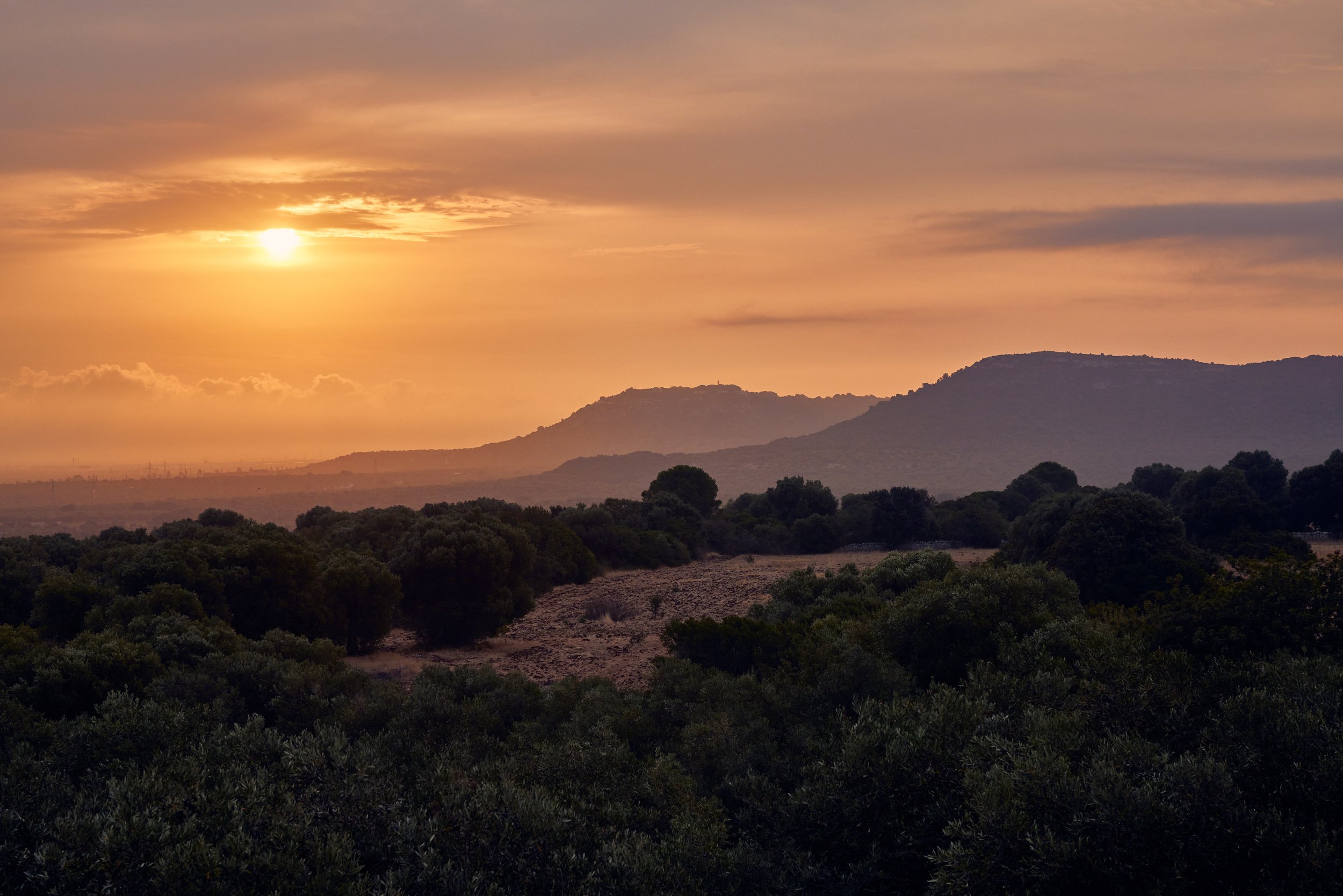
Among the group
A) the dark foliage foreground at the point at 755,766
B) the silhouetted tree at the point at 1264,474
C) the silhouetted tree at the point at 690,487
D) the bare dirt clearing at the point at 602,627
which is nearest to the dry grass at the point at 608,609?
the bare dirt clearing at the point at 602,627

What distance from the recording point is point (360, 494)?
179 m

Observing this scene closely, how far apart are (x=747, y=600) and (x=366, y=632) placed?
13078 mm

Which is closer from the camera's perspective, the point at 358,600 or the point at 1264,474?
the point at 358,600

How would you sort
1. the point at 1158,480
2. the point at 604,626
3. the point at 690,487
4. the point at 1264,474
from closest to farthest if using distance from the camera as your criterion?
the point at 604,626 → the point at 1264,474 → the point at 1158,480 → the point at 690,487

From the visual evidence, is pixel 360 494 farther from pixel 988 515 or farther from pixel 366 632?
pixel 366 632

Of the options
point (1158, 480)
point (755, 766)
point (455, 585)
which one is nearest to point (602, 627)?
point (455, 585)

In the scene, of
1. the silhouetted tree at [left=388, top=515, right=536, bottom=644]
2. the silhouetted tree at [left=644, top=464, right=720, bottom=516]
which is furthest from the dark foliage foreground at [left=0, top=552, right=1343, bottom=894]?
the silhouetted tree at [left=644, top=464, right=720, bottom=516]

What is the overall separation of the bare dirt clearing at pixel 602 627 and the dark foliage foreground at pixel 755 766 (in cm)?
613

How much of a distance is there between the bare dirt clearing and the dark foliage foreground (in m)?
6.13

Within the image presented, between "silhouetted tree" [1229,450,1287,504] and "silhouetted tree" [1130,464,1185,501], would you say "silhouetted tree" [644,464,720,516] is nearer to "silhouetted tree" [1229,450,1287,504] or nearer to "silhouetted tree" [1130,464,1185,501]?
"silhouetted tree" [1130,464,1185,501]

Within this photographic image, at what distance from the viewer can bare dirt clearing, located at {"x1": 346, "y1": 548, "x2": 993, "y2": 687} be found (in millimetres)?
Answer: 26406

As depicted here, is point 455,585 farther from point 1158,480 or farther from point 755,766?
point 1158,480

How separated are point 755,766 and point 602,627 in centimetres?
1965

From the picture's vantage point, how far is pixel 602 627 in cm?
3272
